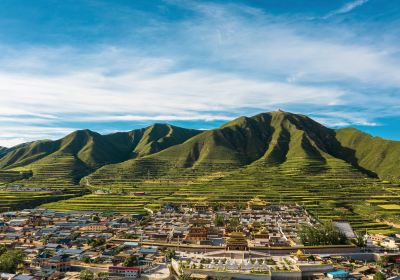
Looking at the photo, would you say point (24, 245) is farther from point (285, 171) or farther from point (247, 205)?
point (285, 171)

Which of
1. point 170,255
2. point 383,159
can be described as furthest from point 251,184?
point 383,159

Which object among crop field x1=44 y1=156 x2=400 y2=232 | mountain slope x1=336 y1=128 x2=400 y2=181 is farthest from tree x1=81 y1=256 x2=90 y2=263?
mountain slope x1=336 y1=128 x2=400 y2=181

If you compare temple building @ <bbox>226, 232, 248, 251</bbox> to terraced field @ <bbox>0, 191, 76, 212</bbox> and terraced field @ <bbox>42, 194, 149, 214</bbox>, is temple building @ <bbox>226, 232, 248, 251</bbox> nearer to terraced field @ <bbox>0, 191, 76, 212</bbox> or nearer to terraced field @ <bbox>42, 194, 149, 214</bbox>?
terraced field @ <bbox>42, 194, 149, 214</bbox>

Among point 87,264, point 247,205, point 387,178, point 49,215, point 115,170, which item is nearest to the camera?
point 87,264

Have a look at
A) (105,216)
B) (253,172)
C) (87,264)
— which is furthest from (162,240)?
(253,172)

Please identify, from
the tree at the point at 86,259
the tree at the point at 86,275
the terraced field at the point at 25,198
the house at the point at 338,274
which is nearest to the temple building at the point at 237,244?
the house at the point at 338,274
